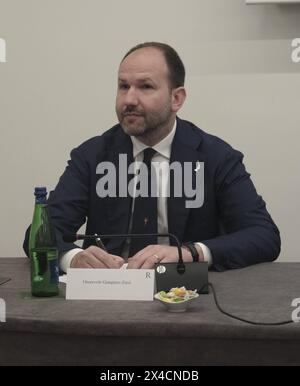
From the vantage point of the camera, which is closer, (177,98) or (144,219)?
(144,219)

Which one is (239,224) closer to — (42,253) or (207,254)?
(207,254)

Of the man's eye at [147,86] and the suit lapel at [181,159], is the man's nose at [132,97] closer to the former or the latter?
the man's eye at [147,86]

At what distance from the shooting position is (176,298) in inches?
54.6

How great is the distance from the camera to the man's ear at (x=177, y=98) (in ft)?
8.00

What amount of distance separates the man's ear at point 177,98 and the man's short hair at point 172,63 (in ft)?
0.07

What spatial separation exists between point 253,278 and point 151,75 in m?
0.91

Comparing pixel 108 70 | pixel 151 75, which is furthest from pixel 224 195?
pixel 108 70

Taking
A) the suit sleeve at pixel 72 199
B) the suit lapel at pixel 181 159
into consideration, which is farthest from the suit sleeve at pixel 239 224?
the suit sleeve at pixel 72 199

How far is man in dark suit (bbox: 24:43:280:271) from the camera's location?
218cm

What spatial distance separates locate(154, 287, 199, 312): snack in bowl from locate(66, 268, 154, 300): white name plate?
77mm

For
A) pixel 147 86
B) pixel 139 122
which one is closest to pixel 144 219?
pixel 139 122

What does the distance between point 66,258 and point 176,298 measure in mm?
562

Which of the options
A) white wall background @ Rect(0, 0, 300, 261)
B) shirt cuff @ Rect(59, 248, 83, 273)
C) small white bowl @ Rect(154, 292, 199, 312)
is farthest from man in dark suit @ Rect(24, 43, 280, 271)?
small white bowl @ Rect(154, 292, 199, 312)

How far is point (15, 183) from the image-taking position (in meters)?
2.90
